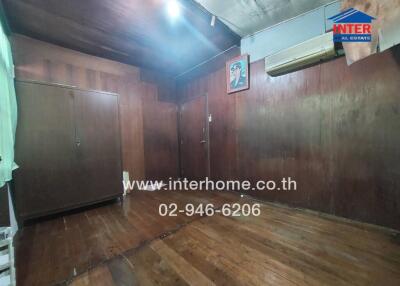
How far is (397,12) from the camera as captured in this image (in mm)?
1230

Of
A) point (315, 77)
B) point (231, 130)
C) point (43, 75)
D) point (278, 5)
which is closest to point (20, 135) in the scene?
point (43, 75)

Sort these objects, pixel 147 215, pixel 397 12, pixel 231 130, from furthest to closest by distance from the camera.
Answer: pixel 231 130, pixel 147 215, pixel 397 12

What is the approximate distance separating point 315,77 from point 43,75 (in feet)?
12.6

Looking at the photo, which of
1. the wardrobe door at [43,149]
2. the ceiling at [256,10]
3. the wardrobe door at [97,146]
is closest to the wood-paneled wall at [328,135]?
the ceiling at [256,10]

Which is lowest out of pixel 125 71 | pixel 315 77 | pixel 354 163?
pixel 354 163

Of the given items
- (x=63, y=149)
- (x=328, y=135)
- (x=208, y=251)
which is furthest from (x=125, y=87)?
(x=328, y=135)

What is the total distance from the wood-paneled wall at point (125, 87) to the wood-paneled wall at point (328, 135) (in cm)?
170

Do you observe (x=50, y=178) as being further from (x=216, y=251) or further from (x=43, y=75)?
(x=216, y=251)

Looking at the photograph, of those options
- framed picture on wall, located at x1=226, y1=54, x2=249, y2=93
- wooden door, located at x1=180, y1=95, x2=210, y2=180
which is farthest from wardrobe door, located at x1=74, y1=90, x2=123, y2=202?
framed picture on wall, located at x1=226, y1=54, x2=249, y2=93

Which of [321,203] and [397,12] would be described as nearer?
[397,12]

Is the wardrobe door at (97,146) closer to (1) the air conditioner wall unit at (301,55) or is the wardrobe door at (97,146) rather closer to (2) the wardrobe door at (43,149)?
(2) the wardrobe door at (43,149)

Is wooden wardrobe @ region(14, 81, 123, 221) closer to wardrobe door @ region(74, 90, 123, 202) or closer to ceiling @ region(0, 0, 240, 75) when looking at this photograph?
wardrobe door @ region(74, 90, 123, 202)

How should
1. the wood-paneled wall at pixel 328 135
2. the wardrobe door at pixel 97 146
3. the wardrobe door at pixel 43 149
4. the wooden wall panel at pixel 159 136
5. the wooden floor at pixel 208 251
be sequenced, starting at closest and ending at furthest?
1. the wooden floor at pixel 208 251
2. the wood-paneled wall at pixel 328 135
3. the wardrobe door at pixel 43 149
4. the wardrobe door at pixel 97 146
5. the wooden wall panel at pixel 159 136

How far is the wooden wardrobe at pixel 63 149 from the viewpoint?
2061 mm
